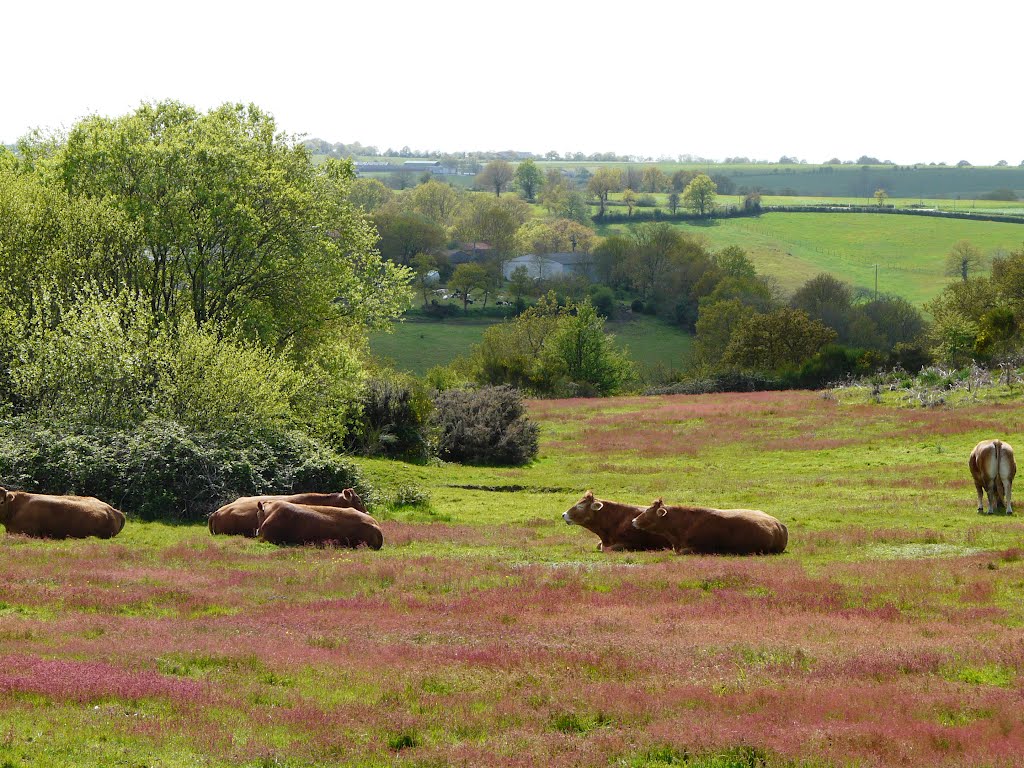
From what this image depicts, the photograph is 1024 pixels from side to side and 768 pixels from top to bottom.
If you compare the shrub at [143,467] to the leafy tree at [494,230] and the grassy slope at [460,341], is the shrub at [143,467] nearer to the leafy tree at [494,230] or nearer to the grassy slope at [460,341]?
the grassy slope at [460,341]

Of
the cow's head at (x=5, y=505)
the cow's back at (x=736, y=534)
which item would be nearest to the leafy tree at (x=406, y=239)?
the cow's head at (x=5, y=505)

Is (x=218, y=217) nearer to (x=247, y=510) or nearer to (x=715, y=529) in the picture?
(x=247, y=510)

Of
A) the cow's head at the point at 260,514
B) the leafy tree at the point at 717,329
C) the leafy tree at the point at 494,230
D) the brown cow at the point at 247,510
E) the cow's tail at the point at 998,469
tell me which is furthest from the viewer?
the leafy tree at the point at 494,230

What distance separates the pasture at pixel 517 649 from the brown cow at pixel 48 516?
0.84m

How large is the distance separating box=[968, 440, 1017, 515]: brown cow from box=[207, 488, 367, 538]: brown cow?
15.9 metres

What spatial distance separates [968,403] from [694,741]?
161ft

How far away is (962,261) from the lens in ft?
531

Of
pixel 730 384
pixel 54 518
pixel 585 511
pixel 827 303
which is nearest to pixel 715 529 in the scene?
pixel 585 511

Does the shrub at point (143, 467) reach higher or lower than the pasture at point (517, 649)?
lower

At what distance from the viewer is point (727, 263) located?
153 m

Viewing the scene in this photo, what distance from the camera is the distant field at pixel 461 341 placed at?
11888 cm

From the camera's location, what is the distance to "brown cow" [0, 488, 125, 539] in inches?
947

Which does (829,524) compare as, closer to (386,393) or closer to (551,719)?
(551,719)

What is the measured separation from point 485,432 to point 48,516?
83.5ft
